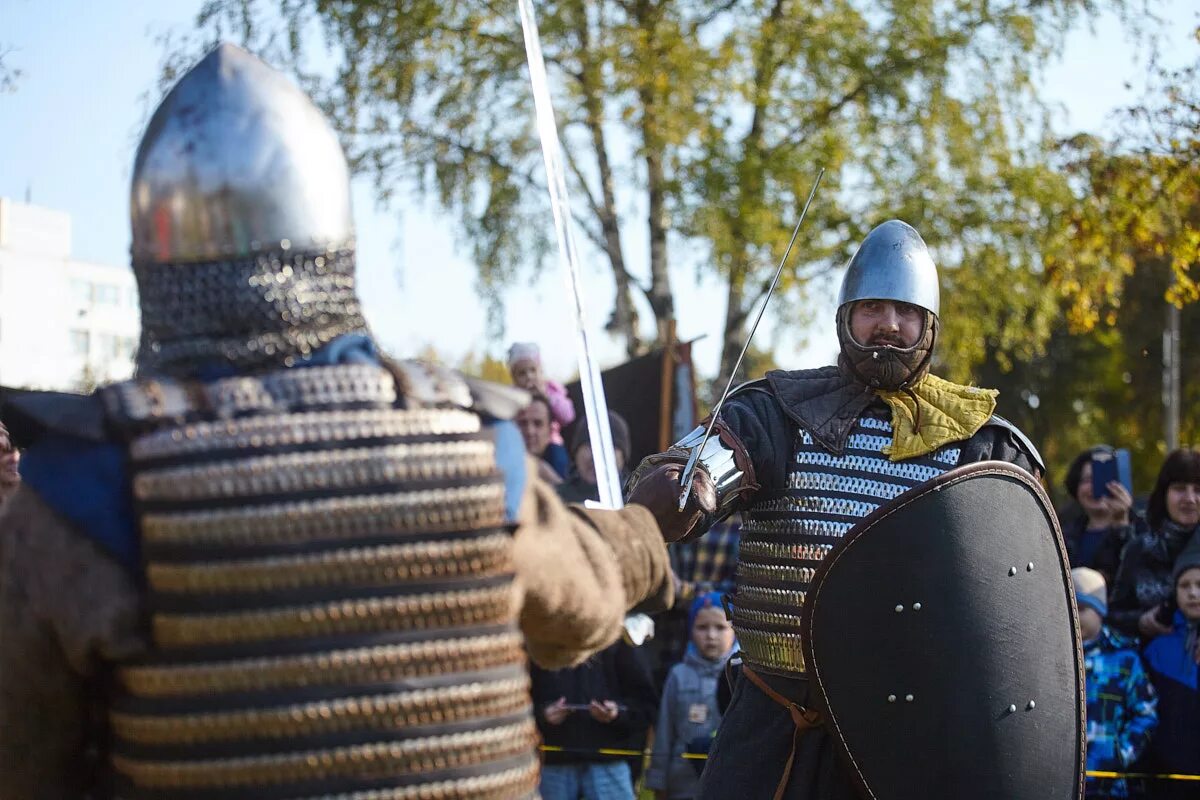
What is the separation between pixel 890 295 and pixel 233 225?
2.26 m

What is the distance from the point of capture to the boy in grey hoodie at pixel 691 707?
5938mm

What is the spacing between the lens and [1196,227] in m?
9.24

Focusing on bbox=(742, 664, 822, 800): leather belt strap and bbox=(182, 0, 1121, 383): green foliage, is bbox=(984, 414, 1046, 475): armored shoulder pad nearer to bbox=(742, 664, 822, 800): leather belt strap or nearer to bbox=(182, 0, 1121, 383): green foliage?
bbox=(742, 664, 822, 800): leather belt strap

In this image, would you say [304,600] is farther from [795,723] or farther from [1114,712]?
[1114,712]

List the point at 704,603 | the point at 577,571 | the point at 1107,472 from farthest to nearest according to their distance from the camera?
the point at 1107,472 → the point at 704,603 → the point at 577,571

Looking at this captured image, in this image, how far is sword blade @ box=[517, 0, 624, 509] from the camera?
118 inches

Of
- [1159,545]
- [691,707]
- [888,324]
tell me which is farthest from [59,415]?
[1159,545]

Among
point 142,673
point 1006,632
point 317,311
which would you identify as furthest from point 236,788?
point 1006,632

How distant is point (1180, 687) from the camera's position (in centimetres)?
569

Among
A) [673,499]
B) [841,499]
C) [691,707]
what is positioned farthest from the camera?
[691,707]

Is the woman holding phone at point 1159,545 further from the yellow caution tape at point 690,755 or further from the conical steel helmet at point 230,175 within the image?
the conical steel helmet at point 230,175

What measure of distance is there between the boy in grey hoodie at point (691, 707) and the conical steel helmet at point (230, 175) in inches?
160

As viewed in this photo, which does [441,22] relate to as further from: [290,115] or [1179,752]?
[290,115]

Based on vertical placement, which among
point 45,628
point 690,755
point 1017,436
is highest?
point 1017,436
